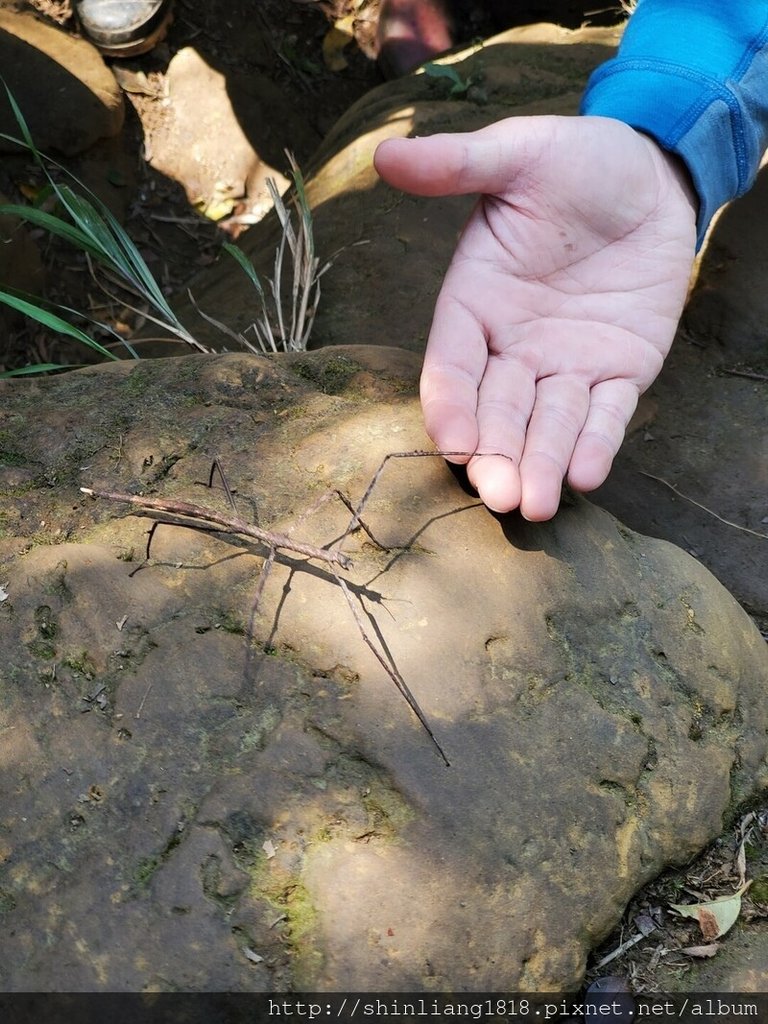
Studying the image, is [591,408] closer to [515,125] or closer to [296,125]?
[515,125]

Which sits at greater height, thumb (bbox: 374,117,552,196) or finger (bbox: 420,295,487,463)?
thumb (bbox: 374,117,552,196)

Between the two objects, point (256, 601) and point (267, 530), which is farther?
point (267, 530)

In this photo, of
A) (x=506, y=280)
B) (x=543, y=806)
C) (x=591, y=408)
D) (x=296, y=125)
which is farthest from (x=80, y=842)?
(x=296, y=125)

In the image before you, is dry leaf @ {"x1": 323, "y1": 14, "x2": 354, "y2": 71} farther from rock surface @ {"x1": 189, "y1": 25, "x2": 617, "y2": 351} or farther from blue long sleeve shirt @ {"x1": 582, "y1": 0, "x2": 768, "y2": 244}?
blue long sleeve shirt @ {"x1": 582, "y1": 0, "x2": 768, "y2": 244}

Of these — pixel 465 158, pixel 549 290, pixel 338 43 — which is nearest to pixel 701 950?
pixel 549 290

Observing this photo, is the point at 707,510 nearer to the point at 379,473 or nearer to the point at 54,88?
the point at 379,473

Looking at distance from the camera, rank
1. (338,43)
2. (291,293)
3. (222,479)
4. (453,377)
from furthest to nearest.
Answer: (338,43)
(291,293)
(453,377)
(222,479)

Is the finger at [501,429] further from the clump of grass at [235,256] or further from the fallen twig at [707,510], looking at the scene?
the clump of grass at [235,256]

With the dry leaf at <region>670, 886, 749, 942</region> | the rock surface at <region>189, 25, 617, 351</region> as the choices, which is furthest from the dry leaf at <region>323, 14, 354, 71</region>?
the dry leaf at <region>670, 886, 749, 942</region>
